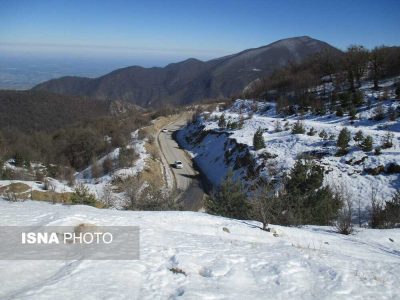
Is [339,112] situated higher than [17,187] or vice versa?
[339,112]

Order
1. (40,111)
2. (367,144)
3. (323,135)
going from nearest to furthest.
Answer: (367,144) < (323,135) < (40,111)

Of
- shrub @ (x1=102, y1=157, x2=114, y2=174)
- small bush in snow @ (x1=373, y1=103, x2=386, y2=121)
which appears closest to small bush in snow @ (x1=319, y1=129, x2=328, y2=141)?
small bush in snow @ (x1=373, y1=103, x2=386, y2=121)

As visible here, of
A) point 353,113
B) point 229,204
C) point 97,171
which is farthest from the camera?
point 97,171

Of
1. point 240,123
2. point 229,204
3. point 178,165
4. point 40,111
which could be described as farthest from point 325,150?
point 40,111

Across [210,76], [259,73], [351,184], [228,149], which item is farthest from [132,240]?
[210,76]

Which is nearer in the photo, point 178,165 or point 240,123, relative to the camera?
point 178,165

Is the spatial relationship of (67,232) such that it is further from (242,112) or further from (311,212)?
(242,112)

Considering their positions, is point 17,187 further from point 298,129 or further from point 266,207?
point 298,129

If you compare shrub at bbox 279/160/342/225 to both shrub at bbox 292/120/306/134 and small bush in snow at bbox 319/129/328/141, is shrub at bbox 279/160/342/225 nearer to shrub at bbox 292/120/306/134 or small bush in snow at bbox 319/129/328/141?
small bush in snow at bbox 319/129/328/141
